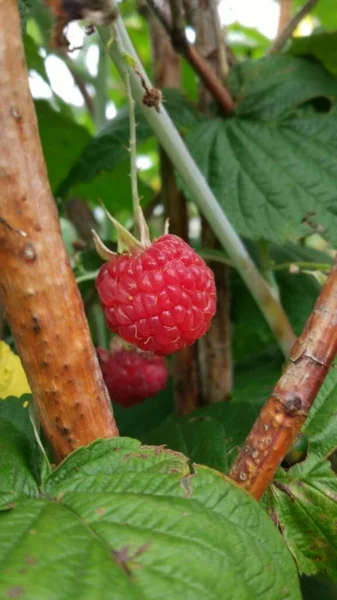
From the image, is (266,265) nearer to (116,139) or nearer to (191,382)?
(191,382)

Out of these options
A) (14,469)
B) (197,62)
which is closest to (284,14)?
(197,62)

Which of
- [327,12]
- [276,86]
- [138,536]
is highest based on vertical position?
[327,12]

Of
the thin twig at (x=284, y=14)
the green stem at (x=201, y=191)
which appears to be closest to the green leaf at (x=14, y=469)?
the green stem at (x=201, y=191)

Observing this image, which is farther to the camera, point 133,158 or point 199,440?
point 199,440

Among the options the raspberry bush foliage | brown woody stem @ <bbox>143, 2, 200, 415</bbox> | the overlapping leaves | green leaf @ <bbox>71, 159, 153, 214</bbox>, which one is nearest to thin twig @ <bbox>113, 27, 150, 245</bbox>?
the raspberry bush foliage

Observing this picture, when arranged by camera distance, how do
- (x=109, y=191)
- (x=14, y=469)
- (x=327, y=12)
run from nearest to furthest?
(x=14, y=469) < (x=109, y=191) < (x=327, y=12)

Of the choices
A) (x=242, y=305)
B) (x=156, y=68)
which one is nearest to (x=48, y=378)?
(x=242, y=305)

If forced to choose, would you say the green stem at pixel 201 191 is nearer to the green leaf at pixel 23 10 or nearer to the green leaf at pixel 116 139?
the green leaf at pixel 23 10

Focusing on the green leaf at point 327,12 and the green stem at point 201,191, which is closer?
the green stem at point 201,191

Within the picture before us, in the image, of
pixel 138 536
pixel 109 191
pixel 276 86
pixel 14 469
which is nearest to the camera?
pixel 138 536
